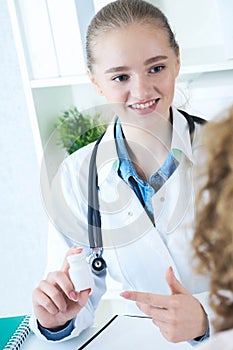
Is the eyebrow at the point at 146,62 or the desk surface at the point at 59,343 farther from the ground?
the eyebrow at the point at 146,62

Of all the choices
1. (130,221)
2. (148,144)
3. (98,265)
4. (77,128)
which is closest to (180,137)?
(148,144)

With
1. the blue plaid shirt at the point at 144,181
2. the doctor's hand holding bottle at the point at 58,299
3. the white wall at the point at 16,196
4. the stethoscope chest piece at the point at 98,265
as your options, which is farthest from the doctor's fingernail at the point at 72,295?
the white wall at the point at 16,196

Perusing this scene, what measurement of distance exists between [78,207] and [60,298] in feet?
0.83

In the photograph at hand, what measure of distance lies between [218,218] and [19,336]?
66cm

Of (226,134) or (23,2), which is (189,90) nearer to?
(23,2)

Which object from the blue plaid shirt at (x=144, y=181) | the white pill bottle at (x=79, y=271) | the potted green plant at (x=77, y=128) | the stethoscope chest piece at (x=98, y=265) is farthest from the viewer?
the potted green plant at (x=77, y=128)

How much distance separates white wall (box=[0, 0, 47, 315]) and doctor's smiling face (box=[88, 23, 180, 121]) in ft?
3.26

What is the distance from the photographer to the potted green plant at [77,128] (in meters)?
1.52

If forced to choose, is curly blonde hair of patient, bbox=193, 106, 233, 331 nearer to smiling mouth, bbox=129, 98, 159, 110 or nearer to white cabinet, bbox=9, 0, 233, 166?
smiling mouth, bbox=129, 98, 159, 110

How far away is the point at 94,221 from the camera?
121 centimetres

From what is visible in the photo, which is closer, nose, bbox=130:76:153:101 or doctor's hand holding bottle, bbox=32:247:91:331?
doctor's hand holding bottle, bbox=32:247:91:331

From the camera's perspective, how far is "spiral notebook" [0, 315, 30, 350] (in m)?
1.10

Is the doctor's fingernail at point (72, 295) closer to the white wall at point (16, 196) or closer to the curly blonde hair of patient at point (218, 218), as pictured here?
the curly blonde hair of patient at point (218, 218)

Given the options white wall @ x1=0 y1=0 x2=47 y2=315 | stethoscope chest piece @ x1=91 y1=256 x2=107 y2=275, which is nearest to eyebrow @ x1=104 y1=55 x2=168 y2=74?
stethoscope chest piece @ x1=91 y1=256 x2=107 y2=275
